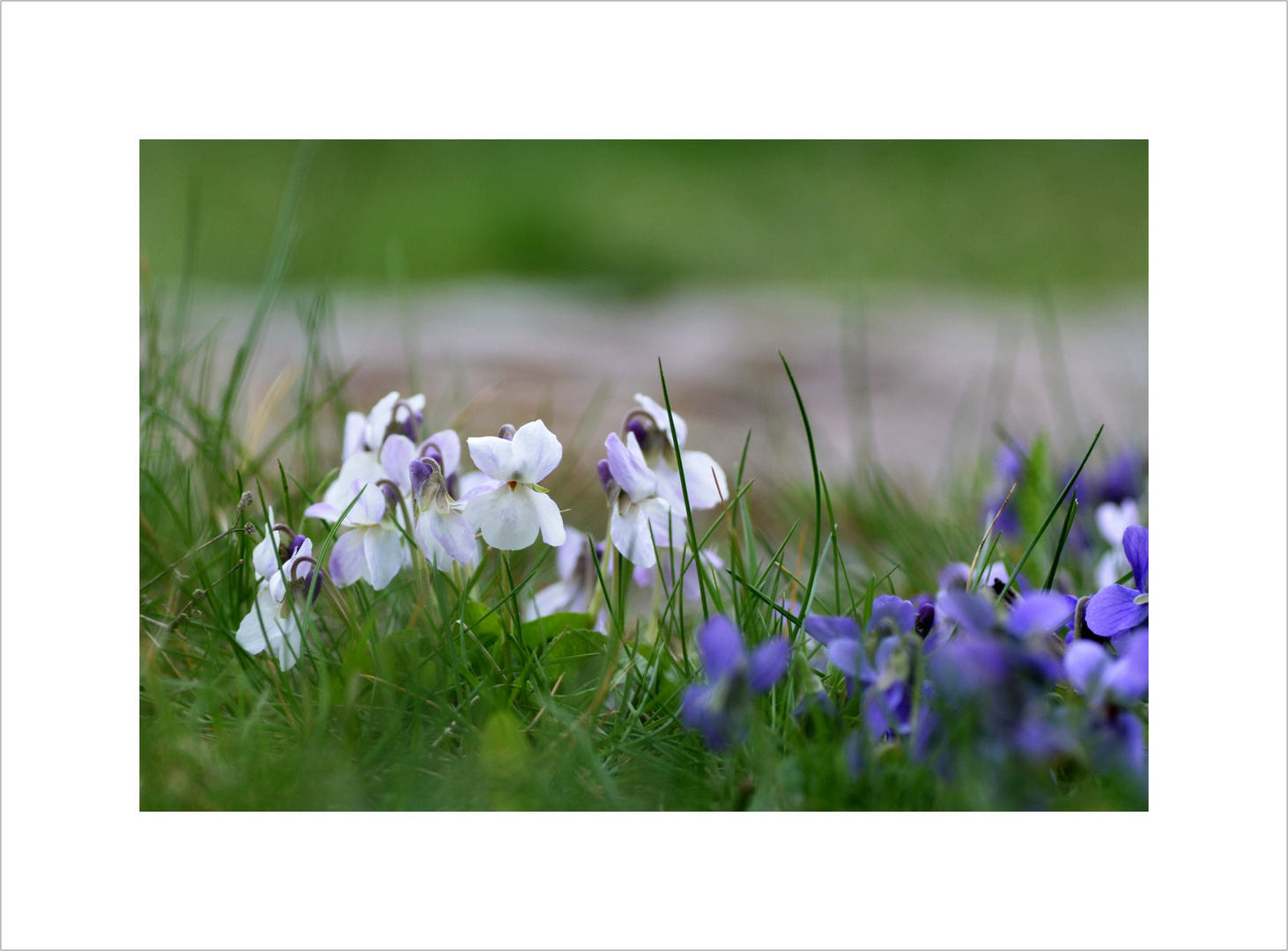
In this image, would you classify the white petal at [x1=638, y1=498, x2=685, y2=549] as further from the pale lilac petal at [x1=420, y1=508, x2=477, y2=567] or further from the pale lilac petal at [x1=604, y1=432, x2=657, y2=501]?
the pale lilac petal at [x1=420, y1=508, x2=477, y2=567]

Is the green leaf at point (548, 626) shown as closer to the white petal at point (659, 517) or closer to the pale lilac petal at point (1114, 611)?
the white petal at point (659, 517)

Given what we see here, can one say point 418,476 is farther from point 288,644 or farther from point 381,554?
point 288,644

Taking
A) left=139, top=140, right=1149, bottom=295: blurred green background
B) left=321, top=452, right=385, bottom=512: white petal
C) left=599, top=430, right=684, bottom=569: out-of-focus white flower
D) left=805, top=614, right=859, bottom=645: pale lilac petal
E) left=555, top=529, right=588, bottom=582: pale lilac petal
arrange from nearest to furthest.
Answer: left=805, top=614, right=859, bottom=645: pale lilac petal → left=599, top=430, right=684, bottom=569: out-of-focus white flower → left=321, top=452, right=385, bottom=512: white petal → left=555, top=529, right=588, bottom=582: pale lilac petal → left=139, top=140, right=1149, bottom=295: blurred green background

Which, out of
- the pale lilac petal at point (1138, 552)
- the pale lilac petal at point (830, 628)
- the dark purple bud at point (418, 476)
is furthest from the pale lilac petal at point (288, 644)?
the pale lilac petal at point (1138, 552)

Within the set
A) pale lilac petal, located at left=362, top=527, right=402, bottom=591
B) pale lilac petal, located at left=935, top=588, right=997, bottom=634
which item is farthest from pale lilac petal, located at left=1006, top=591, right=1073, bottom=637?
pale lilac petal, located at left=362, top=527, right=402, bottom=591

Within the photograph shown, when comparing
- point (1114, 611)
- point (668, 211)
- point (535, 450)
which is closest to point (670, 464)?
point (535, 450)
